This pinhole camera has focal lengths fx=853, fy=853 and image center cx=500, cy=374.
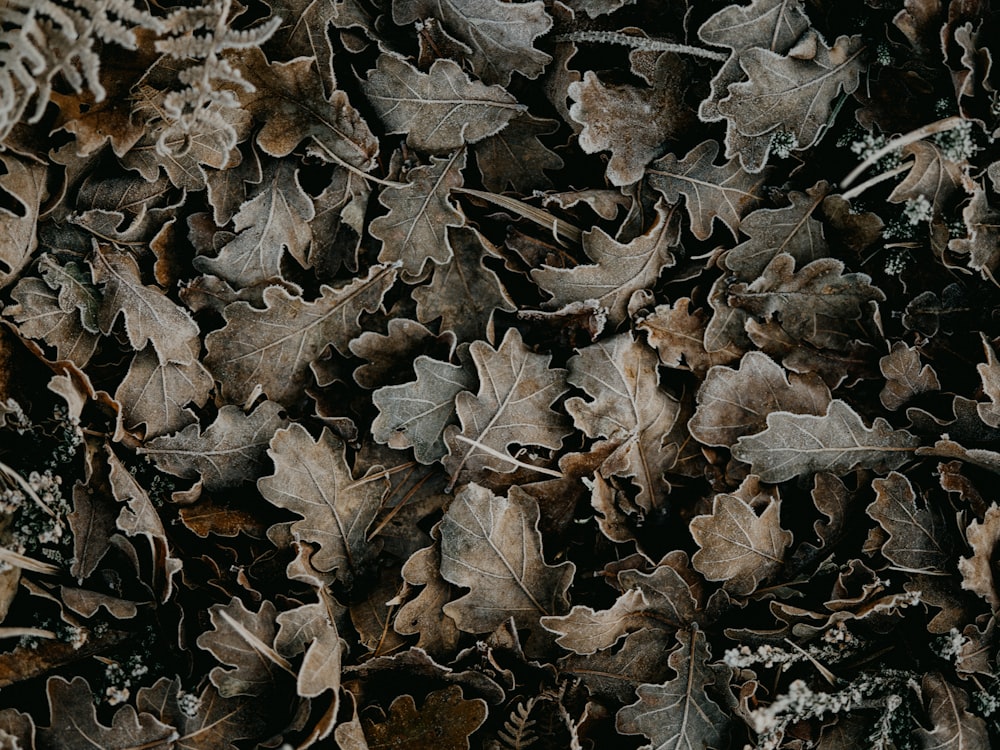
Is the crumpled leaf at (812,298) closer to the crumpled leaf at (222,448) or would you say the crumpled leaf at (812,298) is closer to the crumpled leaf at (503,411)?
the crumpled leaf at (503,411)

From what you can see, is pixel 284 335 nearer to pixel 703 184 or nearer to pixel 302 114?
pixel 302 114

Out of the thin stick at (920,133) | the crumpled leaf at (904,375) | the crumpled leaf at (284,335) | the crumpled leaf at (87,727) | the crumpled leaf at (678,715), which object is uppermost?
the thin stick at (920,133)

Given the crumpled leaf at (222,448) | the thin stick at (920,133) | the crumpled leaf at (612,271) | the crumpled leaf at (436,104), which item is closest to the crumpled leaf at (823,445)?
the crumpled leaf at (612,271)

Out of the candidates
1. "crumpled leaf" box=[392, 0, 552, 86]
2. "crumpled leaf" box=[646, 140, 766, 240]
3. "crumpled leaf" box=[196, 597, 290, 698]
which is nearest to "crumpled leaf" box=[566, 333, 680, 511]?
"crumpled leaf" box=[646, 140, 766, 240]

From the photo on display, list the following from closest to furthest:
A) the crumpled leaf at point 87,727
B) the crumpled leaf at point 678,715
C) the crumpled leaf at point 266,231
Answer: the crumpled leaf at point 87,727 → the crumpled leaf at point 678,715 → the crumpled leaf at point 266,231

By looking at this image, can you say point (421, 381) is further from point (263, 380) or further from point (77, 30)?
point (77, 30)

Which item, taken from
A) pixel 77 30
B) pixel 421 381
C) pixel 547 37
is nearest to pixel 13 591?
pixel 421 381

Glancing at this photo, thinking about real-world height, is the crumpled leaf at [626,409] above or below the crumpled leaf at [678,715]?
above

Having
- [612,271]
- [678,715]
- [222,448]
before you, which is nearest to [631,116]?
[612,271]
